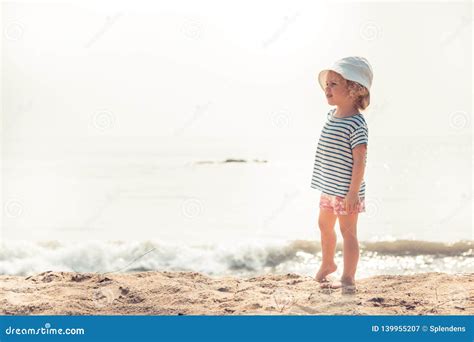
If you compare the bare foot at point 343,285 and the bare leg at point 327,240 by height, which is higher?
the bare leg at point 327,240

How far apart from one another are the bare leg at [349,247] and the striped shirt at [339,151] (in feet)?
0.44

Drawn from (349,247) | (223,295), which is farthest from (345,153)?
(223,295)

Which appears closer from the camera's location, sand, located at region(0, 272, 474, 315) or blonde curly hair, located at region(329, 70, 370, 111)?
sand, located at region(0, 272, 474, 315)

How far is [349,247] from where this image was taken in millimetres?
3107

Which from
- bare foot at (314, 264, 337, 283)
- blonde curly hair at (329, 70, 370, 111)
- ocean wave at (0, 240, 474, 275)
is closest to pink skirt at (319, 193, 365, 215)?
bare foot at (314, 264, 337, 283)

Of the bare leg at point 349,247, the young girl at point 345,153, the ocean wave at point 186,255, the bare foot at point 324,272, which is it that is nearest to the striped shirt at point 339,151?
the young girl at point 345,153

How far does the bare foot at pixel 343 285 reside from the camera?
3.11 meters

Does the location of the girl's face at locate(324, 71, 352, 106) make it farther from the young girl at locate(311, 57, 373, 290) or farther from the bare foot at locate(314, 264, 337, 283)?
the bare foot at locate(314, 264, 337, 283)

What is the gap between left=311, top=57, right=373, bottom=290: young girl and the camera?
301 centimetres

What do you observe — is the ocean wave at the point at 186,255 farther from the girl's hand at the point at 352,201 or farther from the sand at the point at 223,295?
the girl's hand at the point at 352,201

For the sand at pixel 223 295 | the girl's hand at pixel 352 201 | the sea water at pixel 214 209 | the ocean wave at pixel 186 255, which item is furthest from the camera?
the sea water at pixel 214 209

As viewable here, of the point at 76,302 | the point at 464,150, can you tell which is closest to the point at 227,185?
the point at 464,150

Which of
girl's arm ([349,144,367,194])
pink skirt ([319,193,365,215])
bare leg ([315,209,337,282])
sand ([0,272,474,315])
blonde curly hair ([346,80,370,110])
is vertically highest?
blonde curly hair ([346,80,370,110])

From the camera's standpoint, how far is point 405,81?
5160 millimetres
